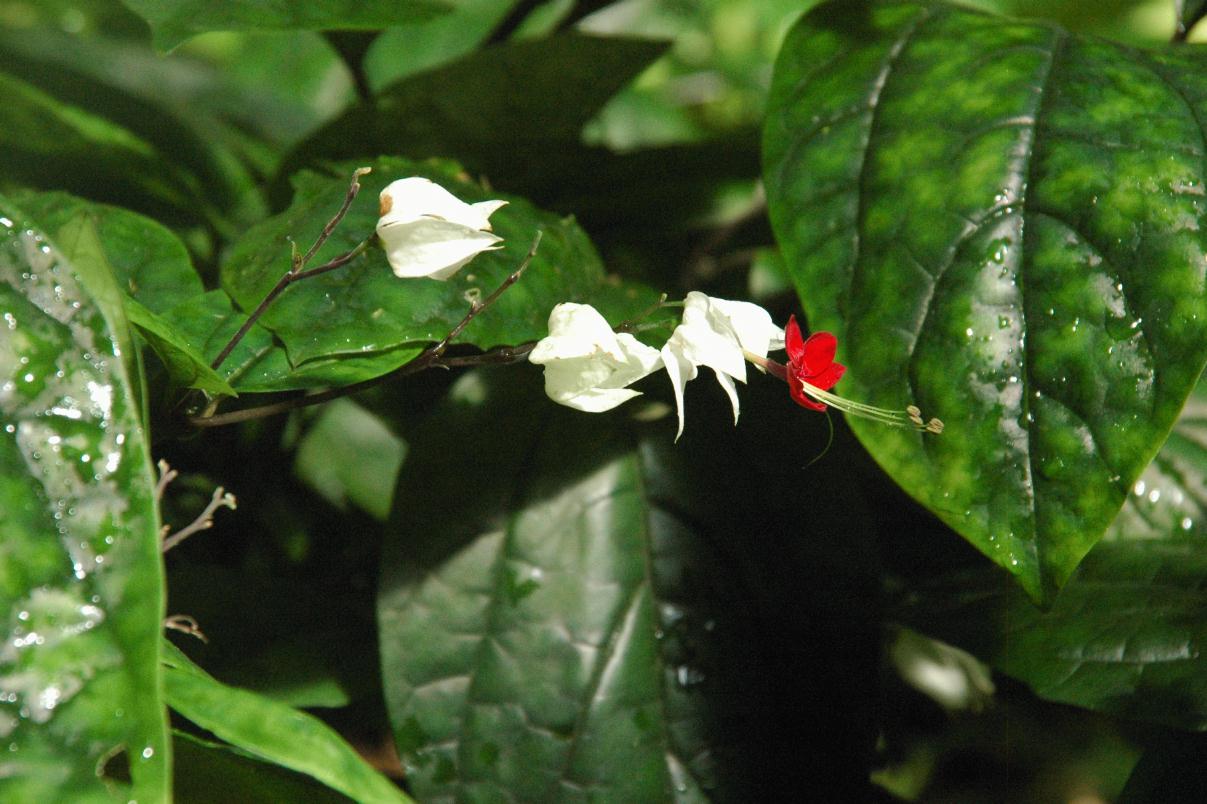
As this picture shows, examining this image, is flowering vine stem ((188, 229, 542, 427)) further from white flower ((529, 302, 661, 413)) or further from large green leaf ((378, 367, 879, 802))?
large green leaf ((378, 367, 879, 802))

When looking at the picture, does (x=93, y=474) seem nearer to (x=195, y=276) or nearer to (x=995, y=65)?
(x=195, y=276)

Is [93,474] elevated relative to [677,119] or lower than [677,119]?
elevated

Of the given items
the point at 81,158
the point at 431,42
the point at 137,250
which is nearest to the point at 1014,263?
the point at 137,250

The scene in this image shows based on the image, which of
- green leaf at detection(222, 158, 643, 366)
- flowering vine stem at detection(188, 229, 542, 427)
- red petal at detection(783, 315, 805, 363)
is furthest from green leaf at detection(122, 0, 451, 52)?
red petal at detection(783, 315, 805, 363)

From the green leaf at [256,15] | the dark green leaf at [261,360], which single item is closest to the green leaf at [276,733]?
the dark green leaf at [261,360]

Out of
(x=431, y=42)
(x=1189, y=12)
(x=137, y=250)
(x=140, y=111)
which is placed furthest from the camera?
(x=431, y=42)

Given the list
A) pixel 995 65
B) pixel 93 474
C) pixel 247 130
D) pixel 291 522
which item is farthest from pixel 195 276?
pixel 247 130

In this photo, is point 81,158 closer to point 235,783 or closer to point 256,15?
point 256,15
